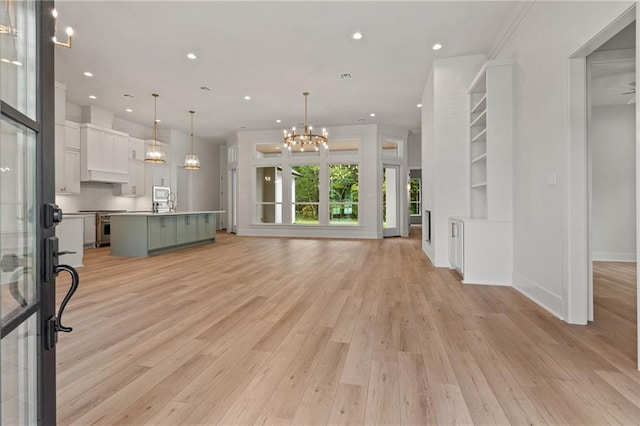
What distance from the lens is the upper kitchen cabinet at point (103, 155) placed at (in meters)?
7.21

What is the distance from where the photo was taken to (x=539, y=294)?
10.0ft

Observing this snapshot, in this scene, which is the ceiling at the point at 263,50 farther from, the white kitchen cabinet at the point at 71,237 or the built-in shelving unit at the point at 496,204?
the white kitchen cabinet at the point at 71,237

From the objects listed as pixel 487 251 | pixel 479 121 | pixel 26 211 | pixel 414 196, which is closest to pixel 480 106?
pixel 479 121

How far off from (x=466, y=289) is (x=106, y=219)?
26.4 ft

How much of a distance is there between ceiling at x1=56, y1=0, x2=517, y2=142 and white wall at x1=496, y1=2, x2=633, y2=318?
0.95 m

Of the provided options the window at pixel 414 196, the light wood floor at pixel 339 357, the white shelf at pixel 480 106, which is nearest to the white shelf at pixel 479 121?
the white shelf at pixel 480 106

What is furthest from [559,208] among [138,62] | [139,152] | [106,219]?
[139,152]

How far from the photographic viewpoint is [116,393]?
1584 mm

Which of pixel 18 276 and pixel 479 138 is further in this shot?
pixel 479 138

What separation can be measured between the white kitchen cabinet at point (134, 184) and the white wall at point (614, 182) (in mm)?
10312

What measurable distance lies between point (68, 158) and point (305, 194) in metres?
5.96

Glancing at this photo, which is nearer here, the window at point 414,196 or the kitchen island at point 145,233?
the kitchen island at point 145,233

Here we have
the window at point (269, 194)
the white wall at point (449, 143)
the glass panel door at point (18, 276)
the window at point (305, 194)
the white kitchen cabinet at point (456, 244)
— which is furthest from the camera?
the window at point (269, 194)

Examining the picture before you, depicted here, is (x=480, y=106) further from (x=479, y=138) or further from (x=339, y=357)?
(x=339, y=357)
